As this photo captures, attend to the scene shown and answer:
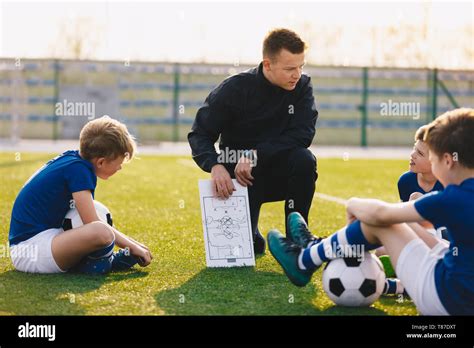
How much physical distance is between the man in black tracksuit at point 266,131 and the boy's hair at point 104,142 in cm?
72

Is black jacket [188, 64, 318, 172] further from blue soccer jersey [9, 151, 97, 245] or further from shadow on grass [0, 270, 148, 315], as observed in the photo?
shadow on grass [0, 270, 148, 315]

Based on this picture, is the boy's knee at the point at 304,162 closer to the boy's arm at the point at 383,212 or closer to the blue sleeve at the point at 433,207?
the boy's arm at the point at 383,212

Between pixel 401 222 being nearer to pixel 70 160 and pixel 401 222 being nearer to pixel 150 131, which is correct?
pixel 70 160

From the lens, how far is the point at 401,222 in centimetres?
349

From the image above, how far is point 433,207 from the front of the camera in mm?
3350

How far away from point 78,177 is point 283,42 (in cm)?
164

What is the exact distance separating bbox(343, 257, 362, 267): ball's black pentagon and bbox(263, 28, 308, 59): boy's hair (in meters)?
1.71

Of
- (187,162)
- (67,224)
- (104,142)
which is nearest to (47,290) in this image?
(67,224)

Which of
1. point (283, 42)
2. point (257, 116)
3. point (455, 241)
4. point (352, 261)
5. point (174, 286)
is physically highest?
point (283, 42)

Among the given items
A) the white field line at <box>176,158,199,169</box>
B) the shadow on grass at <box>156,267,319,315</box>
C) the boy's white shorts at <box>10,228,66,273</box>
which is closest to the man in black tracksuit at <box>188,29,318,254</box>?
the shadow on grass at <box>156,267,319,315</box>

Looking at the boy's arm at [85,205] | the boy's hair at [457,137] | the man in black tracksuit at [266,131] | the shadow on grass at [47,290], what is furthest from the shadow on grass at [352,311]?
the boy's arm at [85,205]

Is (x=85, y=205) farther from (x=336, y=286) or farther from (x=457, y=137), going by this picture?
(x=457, y=137)

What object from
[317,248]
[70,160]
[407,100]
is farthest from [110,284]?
[407,100]

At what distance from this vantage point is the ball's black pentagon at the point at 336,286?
3920 millimetres
